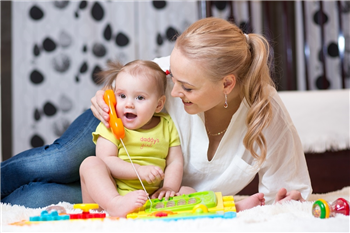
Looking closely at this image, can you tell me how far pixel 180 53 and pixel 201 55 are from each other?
0.06m

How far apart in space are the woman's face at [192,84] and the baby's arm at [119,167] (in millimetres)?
212

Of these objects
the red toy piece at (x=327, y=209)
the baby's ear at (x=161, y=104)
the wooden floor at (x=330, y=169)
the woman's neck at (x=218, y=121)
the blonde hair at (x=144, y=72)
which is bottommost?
the wooden floor at (x=330, y=169)

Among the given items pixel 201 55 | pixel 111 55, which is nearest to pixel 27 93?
pixel 111 55

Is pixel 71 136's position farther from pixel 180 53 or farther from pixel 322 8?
pixel 322 8

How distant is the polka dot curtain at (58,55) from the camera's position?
2.72 m

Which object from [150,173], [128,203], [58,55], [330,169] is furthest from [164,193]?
[58,55]

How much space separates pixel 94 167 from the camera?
3.51 ft

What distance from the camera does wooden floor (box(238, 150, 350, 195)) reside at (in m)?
1.78

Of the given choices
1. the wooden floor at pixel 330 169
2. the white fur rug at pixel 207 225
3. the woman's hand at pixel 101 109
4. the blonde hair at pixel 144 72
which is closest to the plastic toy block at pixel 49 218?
the white fur rug at pixel 207 225

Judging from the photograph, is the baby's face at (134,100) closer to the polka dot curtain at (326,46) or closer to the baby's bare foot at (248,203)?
the baby's bare foot at (248,203)

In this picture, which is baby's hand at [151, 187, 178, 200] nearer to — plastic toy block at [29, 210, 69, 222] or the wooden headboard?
plastic toy block at [29, 210, 69, 222]

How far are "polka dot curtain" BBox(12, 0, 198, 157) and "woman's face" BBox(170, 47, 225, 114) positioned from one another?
1.70 metres

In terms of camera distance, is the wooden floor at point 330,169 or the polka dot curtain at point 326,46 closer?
the wooden floor at point 330,169

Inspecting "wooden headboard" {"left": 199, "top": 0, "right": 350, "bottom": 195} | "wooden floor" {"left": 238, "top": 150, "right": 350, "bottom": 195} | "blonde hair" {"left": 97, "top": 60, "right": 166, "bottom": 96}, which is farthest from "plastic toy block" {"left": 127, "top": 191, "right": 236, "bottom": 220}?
"wooden headboard" {"left": 199, "top": 0, "right": 350, "bottom": 195}
